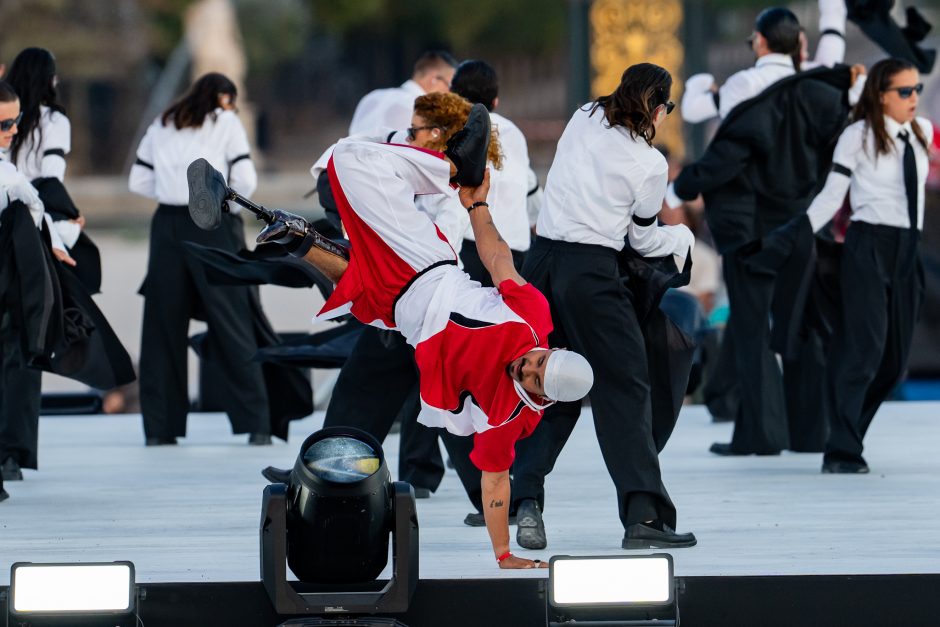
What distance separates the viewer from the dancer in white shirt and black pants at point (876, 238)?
6090 mm

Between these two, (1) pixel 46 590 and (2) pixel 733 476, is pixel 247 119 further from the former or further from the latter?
(1) pixel 46 590

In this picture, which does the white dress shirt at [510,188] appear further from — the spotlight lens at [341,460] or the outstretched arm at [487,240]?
the spotlight lens at [341,460]

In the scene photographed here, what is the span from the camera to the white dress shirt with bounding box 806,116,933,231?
6102mm

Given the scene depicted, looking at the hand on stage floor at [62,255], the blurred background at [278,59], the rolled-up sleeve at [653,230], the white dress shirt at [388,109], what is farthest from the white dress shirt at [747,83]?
the blurred background at [278,59]

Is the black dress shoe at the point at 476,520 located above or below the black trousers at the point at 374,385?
below

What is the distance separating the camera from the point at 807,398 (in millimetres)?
6859

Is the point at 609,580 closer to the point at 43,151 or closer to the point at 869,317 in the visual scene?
the point at 869,317

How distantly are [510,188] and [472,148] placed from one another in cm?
134

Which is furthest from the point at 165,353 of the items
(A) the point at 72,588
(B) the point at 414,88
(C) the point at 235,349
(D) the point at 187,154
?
(A) the point at 72,588

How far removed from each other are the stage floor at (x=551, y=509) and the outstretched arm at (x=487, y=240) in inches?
28.5

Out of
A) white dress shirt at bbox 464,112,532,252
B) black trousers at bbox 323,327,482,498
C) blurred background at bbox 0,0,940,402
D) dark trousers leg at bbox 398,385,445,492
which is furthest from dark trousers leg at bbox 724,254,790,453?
blurred background at bbox 0,0,940,402

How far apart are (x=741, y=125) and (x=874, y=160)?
656 mm

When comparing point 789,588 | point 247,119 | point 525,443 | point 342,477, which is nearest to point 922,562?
point 789,588

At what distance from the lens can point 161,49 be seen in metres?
34.4
